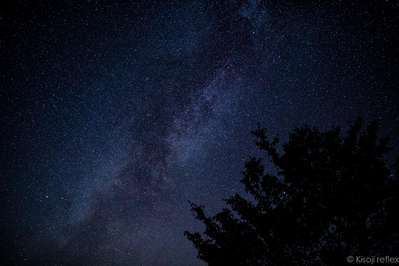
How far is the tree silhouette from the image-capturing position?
226 inches

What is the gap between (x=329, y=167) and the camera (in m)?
6.73

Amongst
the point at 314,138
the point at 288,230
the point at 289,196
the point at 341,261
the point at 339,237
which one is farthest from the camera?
the point at 314,138

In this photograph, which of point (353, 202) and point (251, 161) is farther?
point (251, 161)

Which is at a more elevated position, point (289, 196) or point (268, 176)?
point (268, 176)

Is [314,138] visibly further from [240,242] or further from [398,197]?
[240,242]

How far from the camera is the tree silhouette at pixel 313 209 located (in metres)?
5.74

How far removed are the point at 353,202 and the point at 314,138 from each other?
2187mm

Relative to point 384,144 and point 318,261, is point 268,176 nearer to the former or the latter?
point 318,261

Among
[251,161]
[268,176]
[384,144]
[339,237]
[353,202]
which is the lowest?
[339,237]

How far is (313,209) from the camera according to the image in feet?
21.1

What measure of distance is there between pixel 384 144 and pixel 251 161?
3.85 m

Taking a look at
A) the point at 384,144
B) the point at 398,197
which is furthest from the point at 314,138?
the point at 398,197

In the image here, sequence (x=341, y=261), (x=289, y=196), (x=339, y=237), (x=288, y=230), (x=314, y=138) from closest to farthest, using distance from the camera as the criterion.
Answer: (x=341, y=261)
(x=339, y=237)
(x=288, y=230)
(x=289, y=196)
(x=314, y=138)

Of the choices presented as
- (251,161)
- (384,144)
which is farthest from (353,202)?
(251,161)
